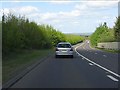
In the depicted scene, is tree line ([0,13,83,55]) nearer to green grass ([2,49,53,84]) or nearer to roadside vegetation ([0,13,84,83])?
roadside vegetation ([0,13,84,83])

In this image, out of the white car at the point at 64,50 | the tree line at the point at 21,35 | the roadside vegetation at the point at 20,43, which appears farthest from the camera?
the white car at the point at 64,50

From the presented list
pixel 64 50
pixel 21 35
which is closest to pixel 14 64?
pixel 64 50

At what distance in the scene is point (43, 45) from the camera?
74.8m

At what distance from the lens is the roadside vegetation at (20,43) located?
77.3 feet

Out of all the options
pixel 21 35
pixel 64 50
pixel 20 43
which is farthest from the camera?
pixel 21 35

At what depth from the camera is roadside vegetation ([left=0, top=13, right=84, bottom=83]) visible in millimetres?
23547

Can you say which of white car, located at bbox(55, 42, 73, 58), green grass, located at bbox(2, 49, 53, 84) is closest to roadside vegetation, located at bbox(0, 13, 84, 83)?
green grass, located at bbox(2, 49, 53, 84)

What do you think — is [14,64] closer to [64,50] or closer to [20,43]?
[64,50]

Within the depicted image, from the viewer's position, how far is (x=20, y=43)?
41656mm

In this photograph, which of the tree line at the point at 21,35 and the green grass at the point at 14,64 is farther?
the tree line at the point at 21,35

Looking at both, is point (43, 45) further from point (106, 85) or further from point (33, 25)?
point (106, 85)

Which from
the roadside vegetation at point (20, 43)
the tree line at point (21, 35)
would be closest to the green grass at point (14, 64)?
the roadside vegetation at point (20, 43)

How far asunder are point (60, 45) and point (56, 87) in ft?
79.4

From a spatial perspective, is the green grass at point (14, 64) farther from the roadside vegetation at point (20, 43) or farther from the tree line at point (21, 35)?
the tree line at point (21, 35)
